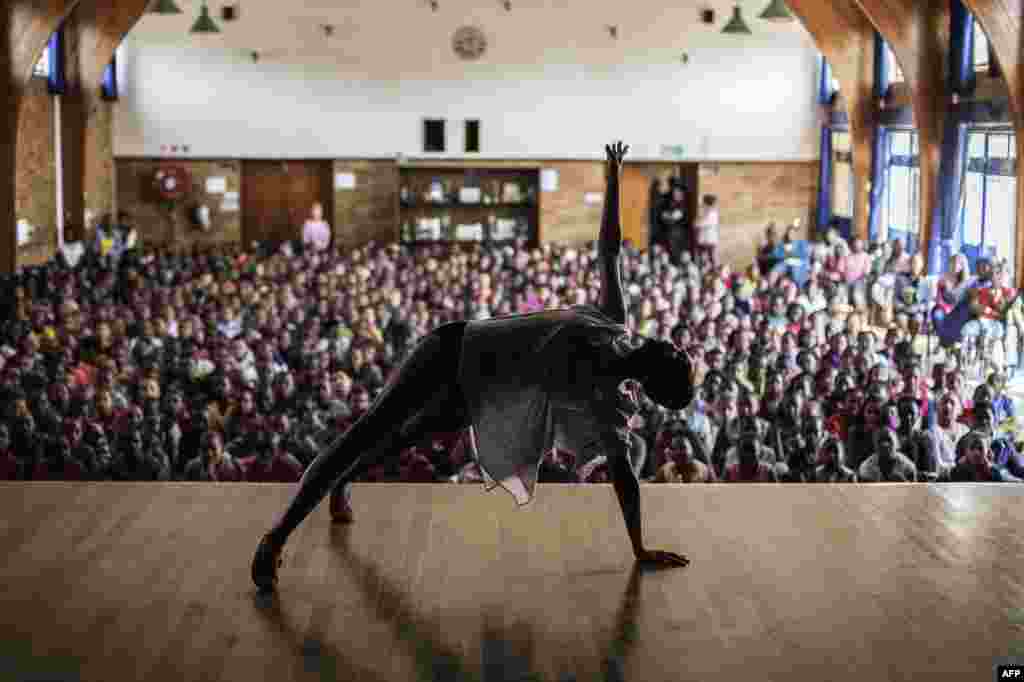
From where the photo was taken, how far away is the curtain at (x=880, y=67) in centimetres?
2611

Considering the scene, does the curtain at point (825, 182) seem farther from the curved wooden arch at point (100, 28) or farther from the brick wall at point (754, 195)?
the curved wooden arch at point (100, 28)

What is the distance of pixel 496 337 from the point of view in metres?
5.96

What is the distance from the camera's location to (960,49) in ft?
72.2

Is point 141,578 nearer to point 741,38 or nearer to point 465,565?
point 465,565

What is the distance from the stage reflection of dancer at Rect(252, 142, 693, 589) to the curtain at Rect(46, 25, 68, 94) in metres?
22.2

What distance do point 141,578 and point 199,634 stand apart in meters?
0.74

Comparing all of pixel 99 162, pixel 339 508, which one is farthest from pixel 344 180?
pixel 339 508

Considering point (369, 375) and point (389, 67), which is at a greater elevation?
point (389, 67)

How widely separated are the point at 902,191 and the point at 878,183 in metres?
0.71

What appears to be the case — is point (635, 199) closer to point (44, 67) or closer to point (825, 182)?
point (825, 182)

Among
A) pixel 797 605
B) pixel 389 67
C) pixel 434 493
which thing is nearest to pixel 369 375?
pixel 434 493

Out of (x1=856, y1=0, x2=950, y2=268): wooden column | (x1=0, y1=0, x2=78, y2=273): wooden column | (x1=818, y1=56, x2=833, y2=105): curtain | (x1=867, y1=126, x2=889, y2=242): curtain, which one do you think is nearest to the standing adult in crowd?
(x1=818, y1=56, x2=833, y2=105): curtain

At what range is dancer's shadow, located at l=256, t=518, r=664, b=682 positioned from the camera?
17.1ft

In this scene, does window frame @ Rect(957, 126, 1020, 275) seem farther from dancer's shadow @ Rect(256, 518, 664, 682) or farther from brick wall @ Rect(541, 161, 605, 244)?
dancer's shadow @ Rect(256, 518, 664, 682)
